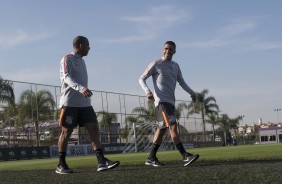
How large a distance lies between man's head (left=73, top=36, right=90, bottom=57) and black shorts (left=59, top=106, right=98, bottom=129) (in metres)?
0.78

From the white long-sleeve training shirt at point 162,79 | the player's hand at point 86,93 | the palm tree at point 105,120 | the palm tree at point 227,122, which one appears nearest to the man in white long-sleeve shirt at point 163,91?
the white long-sleeve training shirt at point 162,79

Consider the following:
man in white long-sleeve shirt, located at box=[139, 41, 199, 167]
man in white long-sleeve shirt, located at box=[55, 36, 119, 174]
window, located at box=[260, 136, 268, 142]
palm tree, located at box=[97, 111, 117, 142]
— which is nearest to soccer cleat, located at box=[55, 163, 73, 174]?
man in white long-sleeve shirt, located at box=[55, 36, 119, 174]

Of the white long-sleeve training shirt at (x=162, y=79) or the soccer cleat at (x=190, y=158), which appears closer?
the soccer cleat at (x=190, y=158)

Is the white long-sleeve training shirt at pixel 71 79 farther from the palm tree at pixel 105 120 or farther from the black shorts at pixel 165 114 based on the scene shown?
the palm tree at pixel 105 120

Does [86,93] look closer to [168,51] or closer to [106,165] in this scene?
[106,165]

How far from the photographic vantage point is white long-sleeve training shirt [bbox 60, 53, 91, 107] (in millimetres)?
5926

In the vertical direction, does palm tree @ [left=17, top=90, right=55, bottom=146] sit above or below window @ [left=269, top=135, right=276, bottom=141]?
above

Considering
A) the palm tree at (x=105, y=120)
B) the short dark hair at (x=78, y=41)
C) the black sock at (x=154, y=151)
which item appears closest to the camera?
the short dark hair at (x=78, y=41)

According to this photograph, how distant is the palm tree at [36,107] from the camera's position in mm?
36125

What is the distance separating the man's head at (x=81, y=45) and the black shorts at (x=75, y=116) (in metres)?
0.78

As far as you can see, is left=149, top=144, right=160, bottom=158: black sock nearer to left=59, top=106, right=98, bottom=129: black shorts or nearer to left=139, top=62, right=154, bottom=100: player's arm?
left=139, top=62, right=154, bottom=100: player's arm

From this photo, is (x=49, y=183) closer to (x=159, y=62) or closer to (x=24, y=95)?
(x=159, y=62)

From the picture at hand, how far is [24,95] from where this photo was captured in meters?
36.3

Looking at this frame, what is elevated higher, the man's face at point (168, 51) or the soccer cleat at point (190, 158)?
the man's face at point (168, 51)
